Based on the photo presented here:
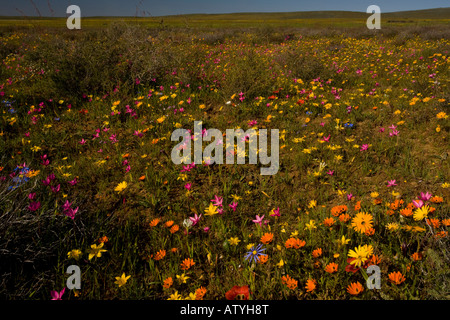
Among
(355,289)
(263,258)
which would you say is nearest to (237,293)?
(263,258)

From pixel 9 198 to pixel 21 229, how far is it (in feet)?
1.68

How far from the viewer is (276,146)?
3.73 meters

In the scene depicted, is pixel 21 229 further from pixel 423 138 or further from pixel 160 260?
pixel 423 138

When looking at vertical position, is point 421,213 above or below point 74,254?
above

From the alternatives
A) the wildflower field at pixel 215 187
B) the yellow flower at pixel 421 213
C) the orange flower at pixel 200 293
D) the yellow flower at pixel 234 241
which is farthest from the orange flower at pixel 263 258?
the yellow flower at pixel 421 213

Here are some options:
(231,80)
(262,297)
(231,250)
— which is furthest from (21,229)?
(231,80)

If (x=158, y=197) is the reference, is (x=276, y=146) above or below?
above

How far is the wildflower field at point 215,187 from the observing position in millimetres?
1785

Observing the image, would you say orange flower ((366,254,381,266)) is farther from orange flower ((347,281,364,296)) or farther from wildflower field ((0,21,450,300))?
orange flower ((347,281,364,296))
